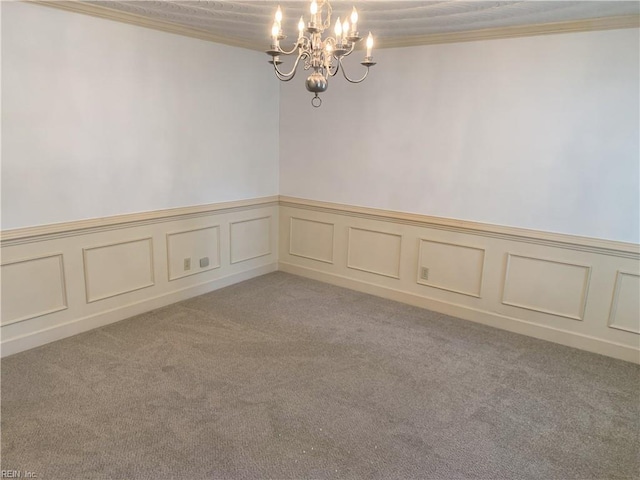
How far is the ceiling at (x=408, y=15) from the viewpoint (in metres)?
2.94

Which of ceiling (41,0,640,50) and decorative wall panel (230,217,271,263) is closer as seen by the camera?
ceiling (41,0,640,50)

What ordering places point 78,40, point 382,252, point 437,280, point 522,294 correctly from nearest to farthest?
point 78,40, point 522,294, point 437,280, point 382,252

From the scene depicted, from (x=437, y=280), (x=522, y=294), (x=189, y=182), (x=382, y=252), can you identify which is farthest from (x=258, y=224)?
(x=522, y=294)

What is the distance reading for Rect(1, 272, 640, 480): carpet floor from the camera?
2.29 meters

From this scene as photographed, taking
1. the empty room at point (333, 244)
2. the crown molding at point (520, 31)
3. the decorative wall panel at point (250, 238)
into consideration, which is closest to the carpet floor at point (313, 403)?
the empty room at point (333, 244)

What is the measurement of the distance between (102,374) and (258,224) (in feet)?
8.07

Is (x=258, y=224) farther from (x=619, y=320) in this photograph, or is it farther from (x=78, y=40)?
(x=619, y=320)

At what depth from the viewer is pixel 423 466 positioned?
2.29 m

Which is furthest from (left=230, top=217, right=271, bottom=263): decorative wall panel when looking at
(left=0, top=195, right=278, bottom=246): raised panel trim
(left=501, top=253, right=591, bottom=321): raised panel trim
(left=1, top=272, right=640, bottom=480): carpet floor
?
(left=501, top=253, right=591, bottom=321): raised panel trim

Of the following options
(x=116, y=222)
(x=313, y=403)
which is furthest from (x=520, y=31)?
(x=116, y=222)

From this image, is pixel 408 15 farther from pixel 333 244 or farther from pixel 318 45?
pixel 333 244

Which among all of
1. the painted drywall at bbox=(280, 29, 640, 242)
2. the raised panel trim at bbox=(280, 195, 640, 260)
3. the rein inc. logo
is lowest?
the rein inc. logo

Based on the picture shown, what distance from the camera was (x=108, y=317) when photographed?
3.83 meters

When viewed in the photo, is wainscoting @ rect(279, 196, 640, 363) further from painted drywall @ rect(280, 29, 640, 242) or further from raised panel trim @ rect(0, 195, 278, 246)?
raised panel trim @ rect(0, 195, 278, 246)
